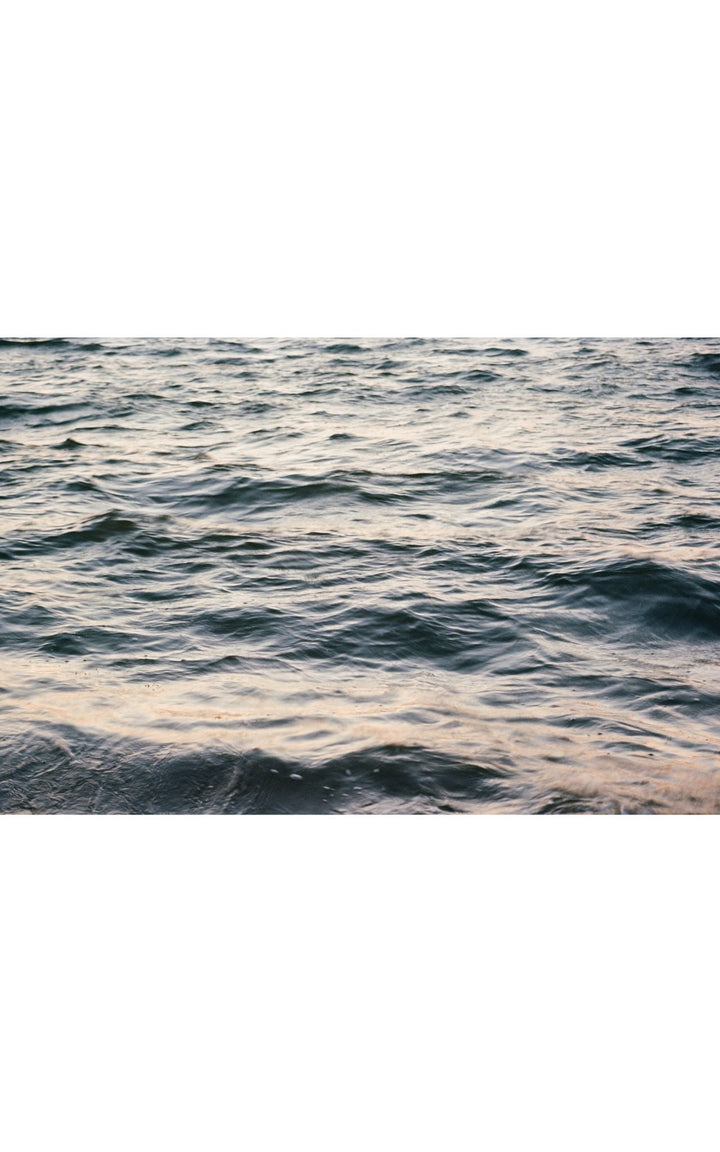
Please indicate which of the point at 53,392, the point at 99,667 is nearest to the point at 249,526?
the point at 99,667

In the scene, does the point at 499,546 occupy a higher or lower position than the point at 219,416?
lower

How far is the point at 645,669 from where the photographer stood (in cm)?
347

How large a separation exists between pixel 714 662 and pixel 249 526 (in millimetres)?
2046

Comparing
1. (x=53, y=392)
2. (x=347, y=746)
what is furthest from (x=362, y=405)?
(x=347, y=746)

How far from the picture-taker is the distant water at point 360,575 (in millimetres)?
2836

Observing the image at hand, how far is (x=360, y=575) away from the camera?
4.18 meters

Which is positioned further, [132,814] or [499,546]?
[499,546]

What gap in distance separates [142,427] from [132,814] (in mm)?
3322

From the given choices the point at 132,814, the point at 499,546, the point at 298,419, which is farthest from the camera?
the point at 298,419

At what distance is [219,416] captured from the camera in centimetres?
553

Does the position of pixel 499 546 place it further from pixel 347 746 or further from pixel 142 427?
pixel 142 427

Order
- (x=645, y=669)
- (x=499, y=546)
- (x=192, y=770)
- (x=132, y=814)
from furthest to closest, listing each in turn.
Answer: (x=499, y=546) < (x=645, y=669) < (x=192, y=770) < (x=132, y=814)

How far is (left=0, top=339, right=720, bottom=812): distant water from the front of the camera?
2.84 metres

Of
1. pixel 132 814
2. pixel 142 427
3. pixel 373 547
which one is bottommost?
pixel 132 814
